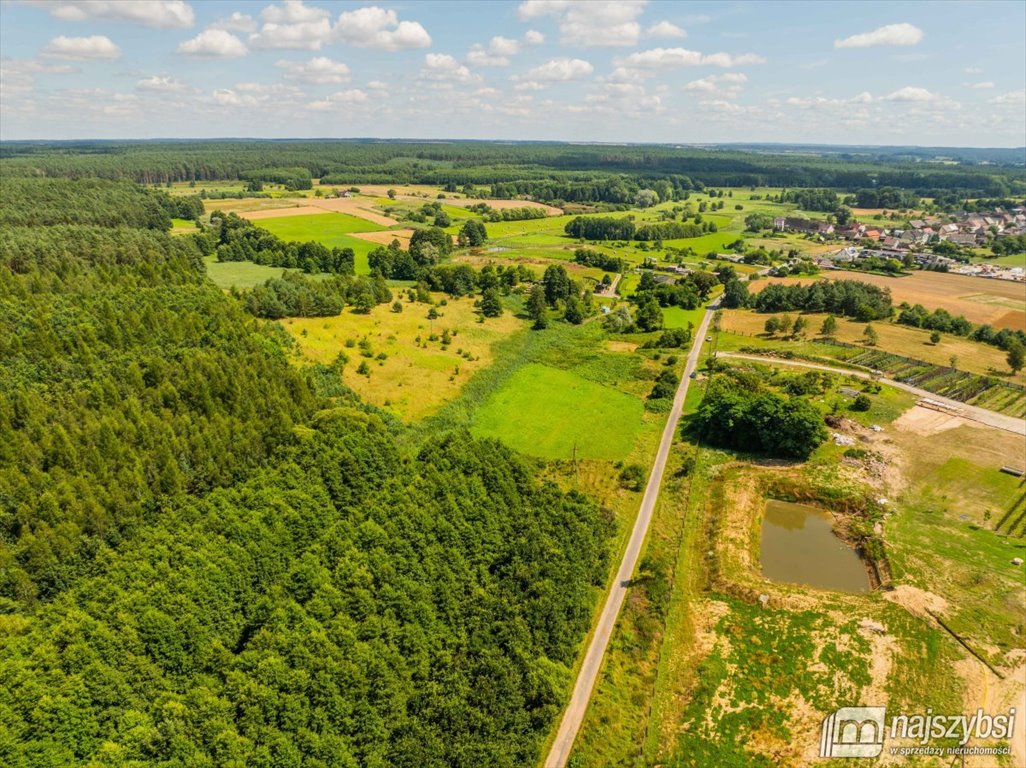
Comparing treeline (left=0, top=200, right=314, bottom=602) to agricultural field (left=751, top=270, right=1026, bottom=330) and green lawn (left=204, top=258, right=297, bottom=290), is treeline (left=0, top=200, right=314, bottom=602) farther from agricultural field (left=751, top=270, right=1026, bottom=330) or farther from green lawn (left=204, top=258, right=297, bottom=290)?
agricultural field (left=751, top=270, right=1026, bottom=330)

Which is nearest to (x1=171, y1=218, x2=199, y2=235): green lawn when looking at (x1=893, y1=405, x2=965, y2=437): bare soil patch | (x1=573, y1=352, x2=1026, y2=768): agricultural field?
(x1=573, y1=352, x2=1026, y2=768): agricultural field

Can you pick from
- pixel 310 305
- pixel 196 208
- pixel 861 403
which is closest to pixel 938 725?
pixel 861 403

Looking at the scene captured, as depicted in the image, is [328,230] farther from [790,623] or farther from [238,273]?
[790,623]

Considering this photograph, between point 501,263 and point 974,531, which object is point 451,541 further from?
point 501,263

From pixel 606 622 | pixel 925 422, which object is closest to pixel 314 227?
pixel 606 622

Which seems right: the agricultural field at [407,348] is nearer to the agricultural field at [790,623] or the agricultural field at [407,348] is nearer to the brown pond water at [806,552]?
the agricultural field at [790,623]

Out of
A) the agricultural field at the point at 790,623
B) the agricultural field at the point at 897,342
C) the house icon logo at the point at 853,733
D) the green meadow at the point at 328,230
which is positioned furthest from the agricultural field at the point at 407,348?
A: the house icon logo at the point at 853,733
